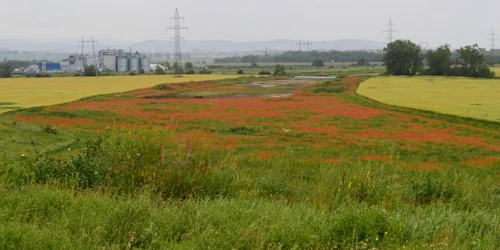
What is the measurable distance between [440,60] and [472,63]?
5775 mm

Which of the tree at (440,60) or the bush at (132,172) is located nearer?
the bush at (132,172)

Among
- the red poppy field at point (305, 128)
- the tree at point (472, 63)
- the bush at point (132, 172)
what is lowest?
the red poppy field at point (305, 128)

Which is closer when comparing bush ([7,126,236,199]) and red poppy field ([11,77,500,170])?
bush ([7,126,236,199])

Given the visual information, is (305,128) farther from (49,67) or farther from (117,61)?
(49,67)

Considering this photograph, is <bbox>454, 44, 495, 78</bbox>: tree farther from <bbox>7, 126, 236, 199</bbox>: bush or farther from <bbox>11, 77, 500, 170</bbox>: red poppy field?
<bbox>7, 126, 236, 199</bbox>: bush

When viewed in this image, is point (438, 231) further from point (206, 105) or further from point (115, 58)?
point (115, 58)

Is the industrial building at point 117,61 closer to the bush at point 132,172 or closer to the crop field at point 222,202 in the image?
the crop field at point 222,202

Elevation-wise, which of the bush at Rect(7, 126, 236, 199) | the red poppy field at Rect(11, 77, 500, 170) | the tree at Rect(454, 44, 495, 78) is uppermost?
the tree at Rect(454, 44, 495, 78)

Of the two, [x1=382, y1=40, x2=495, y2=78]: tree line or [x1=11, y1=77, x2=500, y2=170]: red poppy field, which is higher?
[x1=382, y1=40, x2=495, y2=78]: tree line

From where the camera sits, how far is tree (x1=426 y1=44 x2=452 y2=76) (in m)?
97.9

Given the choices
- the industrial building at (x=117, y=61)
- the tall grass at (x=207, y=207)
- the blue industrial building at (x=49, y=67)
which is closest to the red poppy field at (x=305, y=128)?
the tall grass at (x=207, y=207)

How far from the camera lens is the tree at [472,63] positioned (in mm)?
93688

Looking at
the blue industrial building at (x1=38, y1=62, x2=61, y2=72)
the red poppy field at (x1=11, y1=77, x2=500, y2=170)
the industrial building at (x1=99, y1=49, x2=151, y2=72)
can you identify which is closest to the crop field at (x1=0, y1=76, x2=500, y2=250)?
the red poppy field at (x1=11, y1=77, x2=500, y2=170)

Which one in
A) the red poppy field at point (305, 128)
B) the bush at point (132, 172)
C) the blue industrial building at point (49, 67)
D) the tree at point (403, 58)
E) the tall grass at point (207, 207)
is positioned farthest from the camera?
the blue industrial building at point (49, 67)
